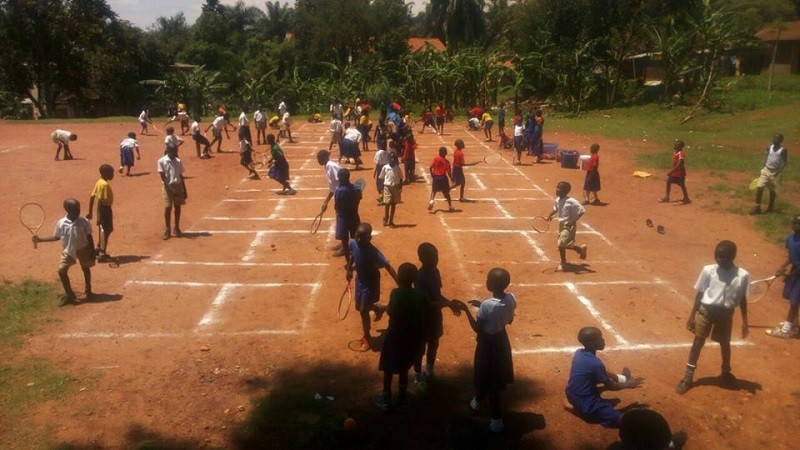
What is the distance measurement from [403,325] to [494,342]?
0.88 metres

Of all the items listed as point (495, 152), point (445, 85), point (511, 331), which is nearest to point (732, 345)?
point (511, 331)

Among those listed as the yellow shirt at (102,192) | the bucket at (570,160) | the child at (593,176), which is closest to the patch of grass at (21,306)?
the yellow shirt at (102,192)

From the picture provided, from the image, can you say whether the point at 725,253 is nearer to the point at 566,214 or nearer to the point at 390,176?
the point at 566,214

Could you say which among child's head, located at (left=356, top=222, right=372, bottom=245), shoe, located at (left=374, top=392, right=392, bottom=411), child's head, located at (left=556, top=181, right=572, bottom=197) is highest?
child's head, located at (left=556, top=181, right=572, bottom=197)

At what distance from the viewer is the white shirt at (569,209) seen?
10039 mm

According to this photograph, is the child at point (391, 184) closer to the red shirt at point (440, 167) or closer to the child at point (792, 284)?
the red shirt at point (440, 167)

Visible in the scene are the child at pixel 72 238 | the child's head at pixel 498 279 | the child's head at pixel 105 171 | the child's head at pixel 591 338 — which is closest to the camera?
the child's head at pixel 498 279

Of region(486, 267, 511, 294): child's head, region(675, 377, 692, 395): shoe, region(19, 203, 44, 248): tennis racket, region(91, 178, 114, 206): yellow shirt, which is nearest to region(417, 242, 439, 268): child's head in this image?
region(486, 267, 511, 294): child's head

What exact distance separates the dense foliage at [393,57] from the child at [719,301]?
27.1 metres

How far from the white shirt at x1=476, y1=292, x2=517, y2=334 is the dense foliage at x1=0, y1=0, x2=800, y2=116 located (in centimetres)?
2867

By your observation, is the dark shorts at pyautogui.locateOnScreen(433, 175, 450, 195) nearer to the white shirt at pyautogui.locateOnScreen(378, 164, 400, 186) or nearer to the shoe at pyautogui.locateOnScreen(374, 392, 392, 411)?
the white shirt at pyautogui.locateOnScreen(378, 164, 400, 186)

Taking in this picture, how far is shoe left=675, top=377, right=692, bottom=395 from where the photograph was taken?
6.70 metres

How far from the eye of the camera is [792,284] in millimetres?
7871

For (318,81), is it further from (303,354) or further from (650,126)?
(303,354)
